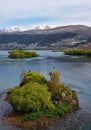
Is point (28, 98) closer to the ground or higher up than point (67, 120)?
higher up

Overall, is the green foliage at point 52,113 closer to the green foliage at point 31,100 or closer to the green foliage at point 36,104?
the green foliage at point 36,104

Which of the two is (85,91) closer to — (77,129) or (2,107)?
(2,107)

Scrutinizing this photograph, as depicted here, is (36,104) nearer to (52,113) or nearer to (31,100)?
(31,100)

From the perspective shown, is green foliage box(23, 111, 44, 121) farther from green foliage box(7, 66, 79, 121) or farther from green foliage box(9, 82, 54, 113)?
green foliage box(9, 82, 54, 113)

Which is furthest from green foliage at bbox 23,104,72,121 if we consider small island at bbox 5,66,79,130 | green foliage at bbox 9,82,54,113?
green foliage at bbox 9,82,54,113

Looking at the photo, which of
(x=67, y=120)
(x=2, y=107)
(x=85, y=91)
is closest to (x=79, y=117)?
(x=67, y=120)

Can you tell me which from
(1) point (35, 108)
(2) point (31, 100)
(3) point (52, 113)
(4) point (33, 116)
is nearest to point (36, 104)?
(1) point (35, 108)

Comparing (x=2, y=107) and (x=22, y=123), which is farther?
(x=2, y=107)

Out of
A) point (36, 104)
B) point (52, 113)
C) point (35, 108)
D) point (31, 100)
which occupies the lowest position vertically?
point (52, 113)

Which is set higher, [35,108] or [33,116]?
[35,108]
